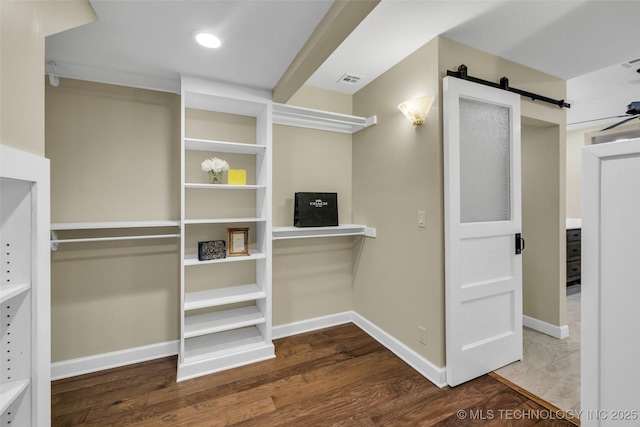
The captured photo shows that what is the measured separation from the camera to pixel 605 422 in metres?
0.90

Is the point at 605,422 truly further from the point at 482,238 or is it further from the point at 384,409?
the point at 482,238

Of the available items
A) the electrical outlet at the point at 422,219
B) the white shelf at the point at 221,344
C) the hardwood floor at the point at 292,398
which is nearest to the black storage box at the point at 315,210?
the electrical outlet at the point at 422,219

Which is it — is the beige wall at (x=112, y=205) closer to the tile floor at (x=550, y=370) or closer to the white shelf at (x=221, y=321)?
the white shelf at (x=221, y=321)

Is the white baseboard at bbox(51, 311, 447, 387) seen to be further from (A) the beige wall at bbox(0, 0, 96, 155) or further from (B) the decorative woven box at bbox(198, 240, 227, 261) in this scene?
(A) the beige wall at bbox(0, 0, 96, 155)

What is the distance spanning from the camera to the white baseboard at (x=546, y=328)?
2719 millimetres

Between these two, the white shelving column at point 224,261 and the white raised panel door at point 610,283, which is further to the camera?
the white shelving column at point 224,261

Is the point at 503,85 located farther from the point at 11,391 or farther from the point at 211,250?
Answer: the point at 11,391

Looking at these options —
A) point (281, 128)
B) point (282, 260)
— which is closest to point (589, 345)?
point (282, 260)

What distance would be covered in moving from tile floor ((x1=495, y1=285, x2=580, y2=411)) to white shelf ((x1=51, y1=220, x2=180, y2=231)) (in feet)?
9.46

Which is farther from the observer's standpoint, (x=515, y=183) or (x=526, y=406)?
(x=515, y=183)

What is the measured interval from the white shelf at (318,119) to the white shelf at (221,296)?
5.28ft

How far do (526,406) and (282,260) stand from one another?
7.02 feet

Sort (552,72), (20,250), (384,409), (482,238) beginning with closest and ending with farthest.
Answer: (20,250)
(384,409)
(482,238)
(552,72)

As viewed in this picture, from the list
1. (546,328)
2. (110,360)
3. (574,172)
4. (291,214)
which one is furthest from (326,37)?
(574,172)
